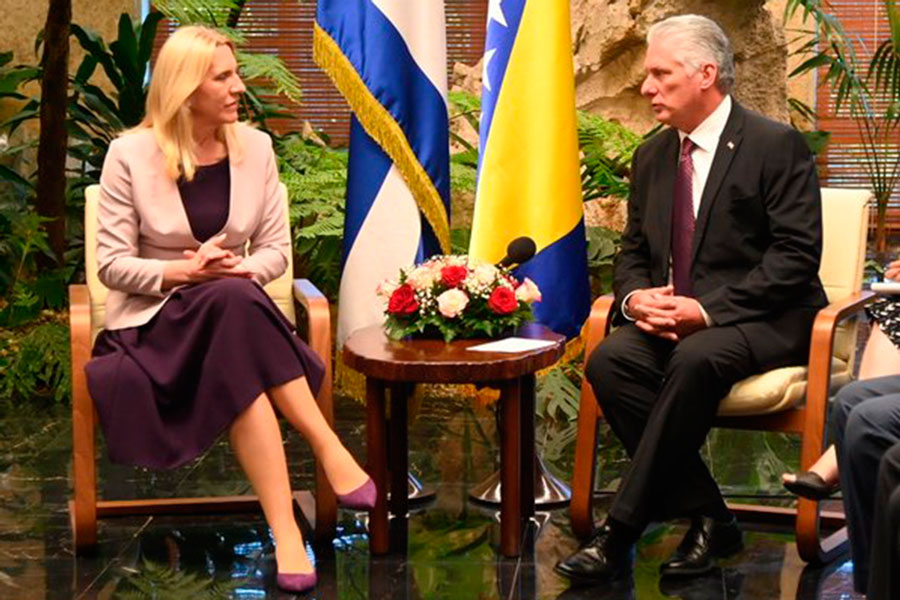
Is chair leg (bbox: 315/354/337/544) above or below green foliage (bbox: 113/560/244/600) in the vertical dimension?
above

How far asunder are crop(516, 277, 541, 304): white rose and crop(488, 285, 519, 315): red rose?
0.14ft

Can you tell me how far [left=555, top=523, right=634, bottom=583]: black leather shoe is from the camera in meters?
4.17

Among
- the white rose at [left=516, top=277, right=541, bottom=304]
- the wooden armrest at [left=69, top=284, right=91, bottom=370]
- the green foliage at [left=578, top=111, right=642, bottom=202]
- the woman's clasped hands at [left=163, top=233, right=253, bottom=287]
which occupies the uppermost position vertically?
the green foliage at [left=578, top=111, right=642, bottom=202]

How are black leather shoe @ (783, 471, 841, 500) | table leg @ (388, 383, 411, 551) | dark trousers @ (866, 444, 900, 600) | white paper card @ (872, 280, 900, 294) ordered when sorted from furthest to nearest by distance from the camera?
table leg @ (388, 383, 411, 551)
white paper card @ (872, 280, 900, 294)
black leather shoe @ (783, 471, 841, 500)
dark trousers @ (866, 444, 900, 600)

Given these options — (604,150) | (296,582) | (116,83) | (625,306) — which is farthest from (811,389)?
(116,83)

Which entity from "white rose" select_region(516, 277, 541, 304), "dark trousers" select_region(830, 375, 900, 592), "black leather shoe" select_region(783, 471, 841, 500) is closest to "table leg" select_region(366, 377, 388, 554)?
"white rose" select_region(516, 277, 541, 304)

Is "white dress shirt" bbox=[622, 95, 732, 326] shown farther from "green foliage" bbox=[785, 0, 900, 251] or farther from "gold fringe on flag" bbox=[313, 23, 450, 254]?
"green foliage" bbox=[785, 0, 900, 251]

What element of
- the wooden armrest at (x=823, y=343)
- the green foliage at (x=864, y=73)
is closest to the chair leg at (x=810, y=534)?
the wooden armrest at (x=823, y=343)

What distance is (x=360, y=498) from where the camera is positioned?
14.1 feet

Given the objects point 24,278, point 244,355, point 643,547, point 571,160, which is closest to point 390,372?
point 244,355

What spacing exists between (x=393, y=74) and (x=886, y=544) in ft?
8.21

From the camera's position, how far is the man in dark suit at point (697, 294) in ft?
13.8

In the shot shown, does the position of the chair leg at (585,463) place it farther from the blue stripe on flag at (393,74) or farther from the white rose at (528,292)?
the blue stripe on flag at (393,74)

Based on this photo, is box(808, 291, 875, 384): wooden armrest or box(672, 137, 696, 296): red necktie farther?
box(672, 137, 696, 296): red necktie
